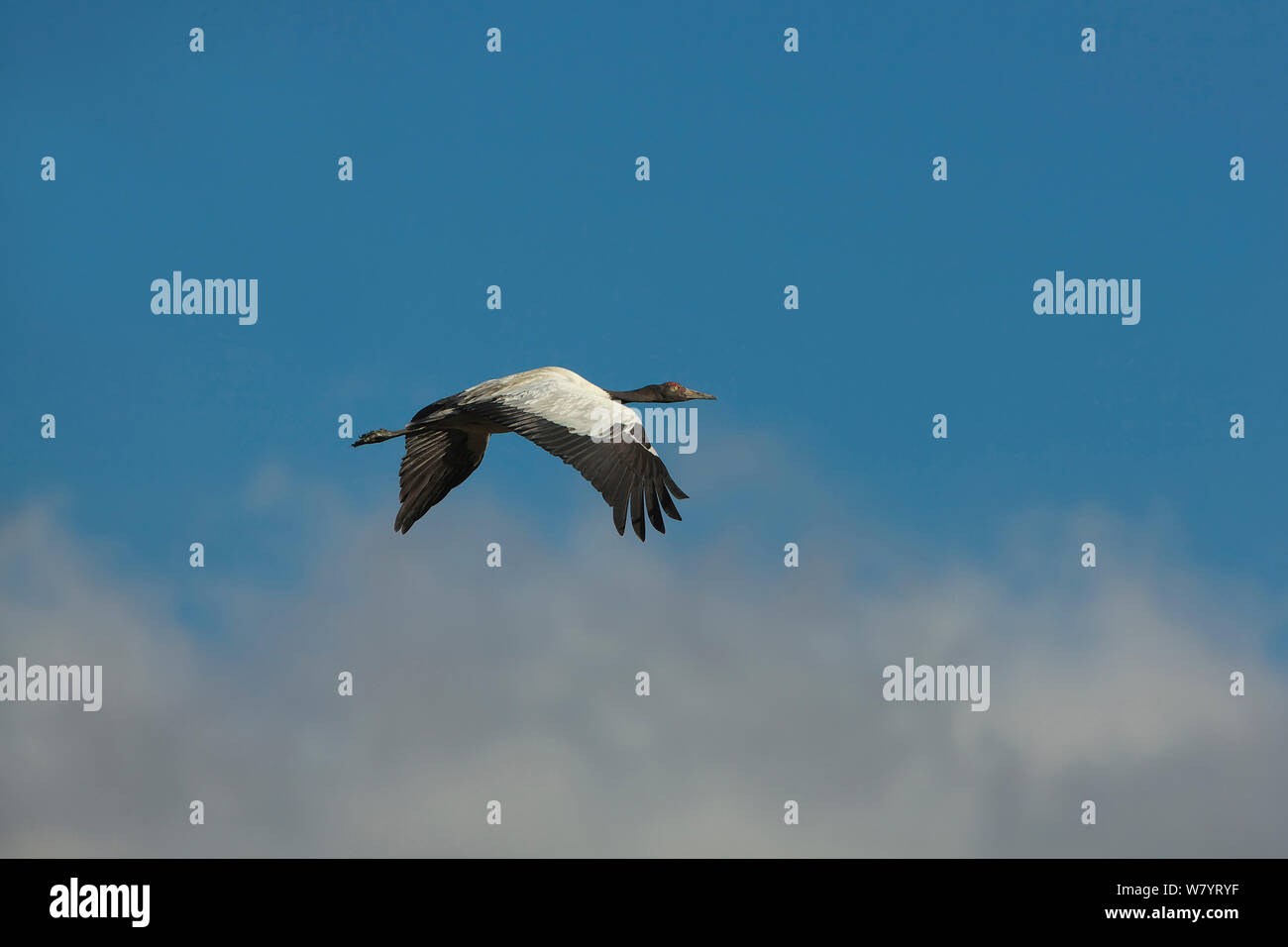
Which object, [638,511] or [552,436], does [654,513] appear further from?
[552,436]

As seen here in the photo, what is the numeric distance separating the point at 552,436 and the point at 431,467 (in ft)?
16.8

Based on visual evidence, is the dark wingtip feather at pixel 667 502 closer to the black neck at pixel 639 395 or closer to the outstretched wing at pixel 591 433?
the outstretched wing at pixel 591 433

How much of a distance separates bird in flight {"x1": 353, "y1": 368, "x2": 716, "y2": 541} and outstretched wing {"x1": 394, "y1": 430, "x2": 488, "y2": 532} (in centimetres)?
2

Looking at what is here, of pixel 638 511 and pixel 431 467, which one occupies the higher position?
pixel 431 467

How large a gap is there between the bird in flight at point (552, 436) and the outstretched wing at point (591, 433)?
0.01 m

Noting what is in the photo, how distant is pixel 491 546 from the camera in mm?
31312

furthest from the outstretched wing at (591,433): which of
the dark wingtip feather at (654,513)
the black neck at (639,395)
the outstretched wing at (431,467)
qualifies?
the black neck at (639,395)

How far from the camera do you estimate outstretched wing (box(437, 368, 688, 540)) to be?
73.5 feet

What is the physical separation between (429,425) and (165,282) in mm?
9682

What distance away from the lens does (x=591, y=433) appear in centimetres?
2344

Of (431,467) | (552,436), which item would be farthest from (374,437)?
(552,436)
